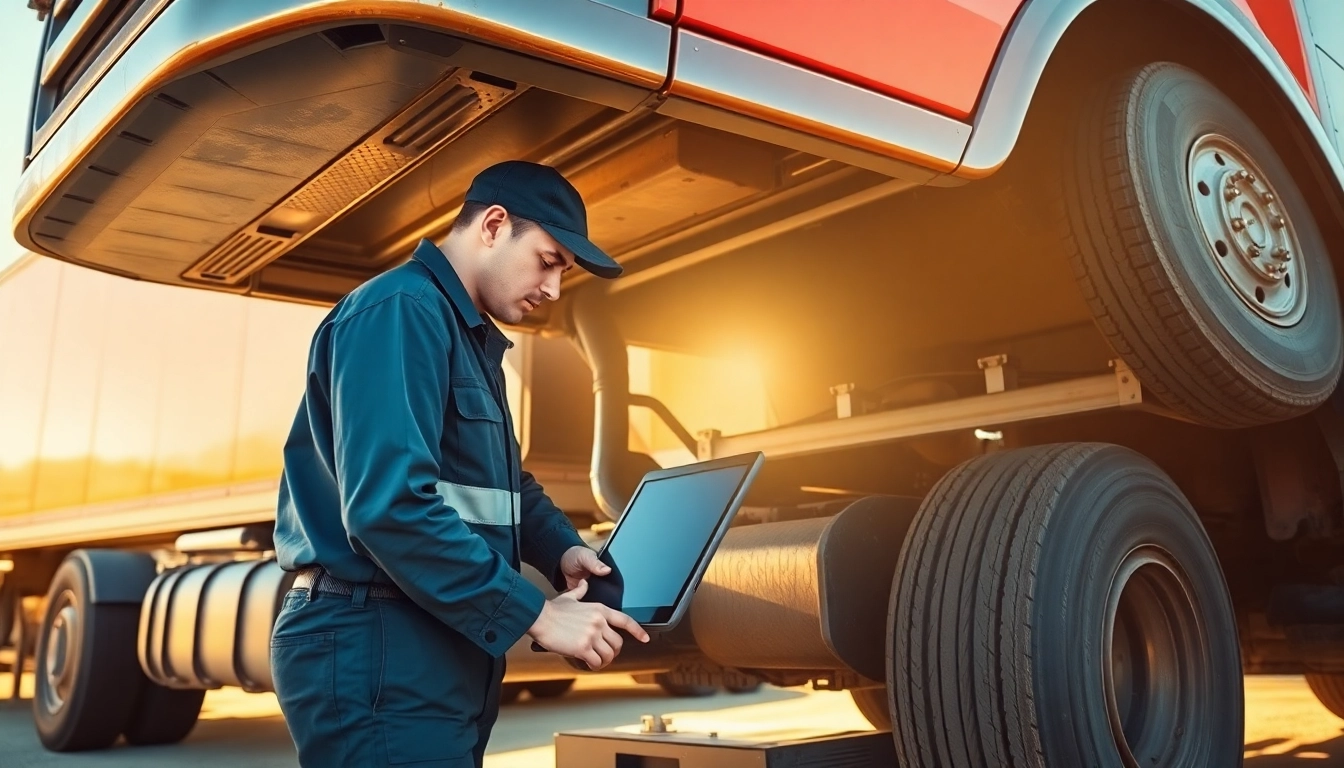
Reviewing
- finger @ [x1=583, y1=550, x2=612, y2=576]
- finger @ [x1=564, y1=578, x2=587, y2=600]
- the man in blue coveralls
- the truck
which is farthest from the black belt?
the truck

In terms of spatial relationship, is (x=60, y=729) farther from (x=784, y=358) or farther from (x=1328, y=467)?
(x=1328, y=467)

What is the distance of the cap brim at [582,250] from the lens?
1.79 m

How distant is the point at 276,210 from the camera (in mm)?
2350

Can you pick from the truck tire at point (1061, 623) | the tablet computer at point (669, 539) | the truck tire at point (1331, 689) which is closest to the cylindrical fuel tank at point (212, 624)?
the tablet computer at point (669, 539)

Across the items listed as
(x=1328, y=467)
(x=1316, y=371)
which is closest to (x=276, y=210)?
(x=1316, y=371)

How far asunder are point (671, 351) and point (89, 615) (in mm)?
3763

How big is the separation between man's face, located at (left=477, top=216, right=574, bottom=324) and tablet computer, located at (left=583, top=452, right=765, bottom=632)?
18.2 inches

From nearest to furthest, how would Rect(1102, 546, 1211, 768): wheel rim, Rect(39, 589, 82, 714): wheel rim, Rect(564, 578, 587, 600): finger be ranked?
Rect(564, 578, 587, 600): finger < Rect(1102, 546, 1211, 768): wheel rim < Rect(39, 589, 82, 714): wheel rim

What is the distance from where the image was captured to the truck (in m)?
1.81

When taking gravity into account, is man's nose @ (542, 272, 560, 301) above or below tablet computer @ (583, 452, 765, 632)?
above

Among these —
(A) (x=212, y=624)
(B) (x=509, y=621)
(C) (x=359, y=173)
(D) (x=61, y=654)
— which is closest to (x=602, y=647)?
(B) (x=509, y=621)

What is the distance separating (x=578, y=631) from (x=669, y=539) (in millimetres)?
400

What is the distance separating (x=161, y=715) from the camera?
596 cm

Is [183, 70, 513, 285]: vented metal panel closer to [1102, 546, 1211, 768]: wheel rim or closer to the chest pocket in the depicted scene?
the chest pocket
